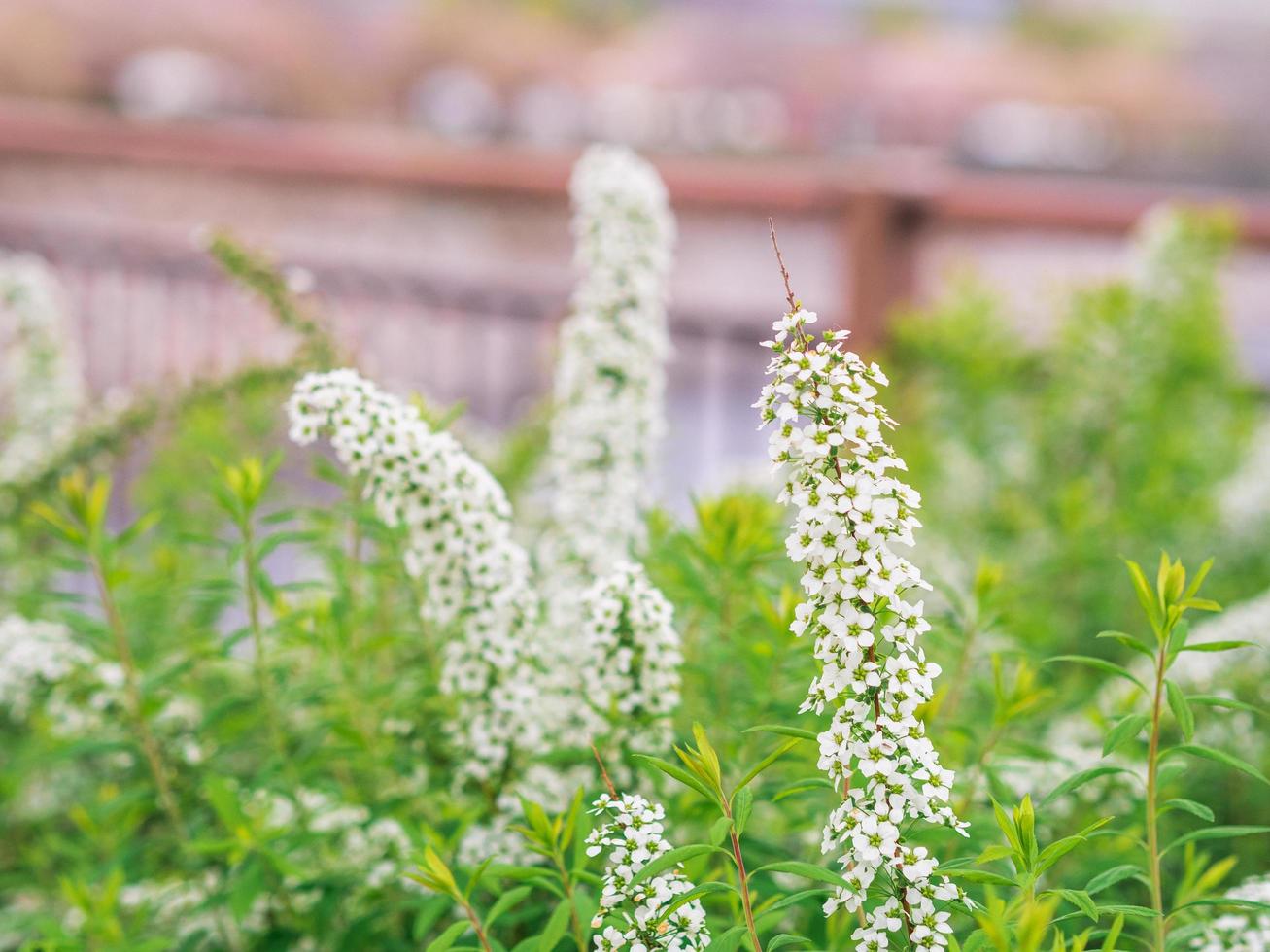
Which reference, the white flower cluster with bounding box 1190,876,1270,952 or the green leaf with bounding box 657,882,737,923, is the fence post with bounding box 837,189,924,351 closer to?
the white flower cluster with bounding box 1190,876,1270,952

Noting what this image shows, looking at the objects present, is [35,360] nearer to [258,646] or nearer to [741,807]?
[258,646]

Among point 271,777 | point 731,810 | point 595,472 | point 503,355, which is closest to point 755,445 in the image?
point 503,355

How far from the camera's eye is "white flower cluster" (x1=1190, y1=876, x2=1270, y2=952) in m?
1.72

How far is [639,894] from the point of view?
1456mm

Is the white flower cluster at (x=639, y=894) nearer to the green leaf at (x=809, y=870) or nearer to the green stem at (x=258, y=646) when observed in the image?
the green leaf at (x=809, y=870)

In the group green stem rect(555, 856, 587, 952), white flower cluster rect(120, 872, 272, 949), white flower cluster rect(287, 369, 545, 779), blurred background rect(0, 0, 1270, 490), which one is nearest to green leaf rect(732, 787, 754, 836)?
green stem rect(555, 856, 587, 952)

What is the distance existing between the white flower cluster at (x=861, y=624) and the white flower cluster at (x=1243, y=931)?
56 centimetres

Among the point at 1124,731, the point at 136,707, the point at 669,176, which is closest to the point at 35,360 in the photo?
the point at 136,707

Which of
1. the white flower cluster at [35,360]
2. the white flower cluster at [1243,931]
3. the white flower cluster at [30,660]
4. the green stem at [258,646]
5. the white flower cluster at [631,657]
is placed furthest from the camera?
A: the white flower cluster at [35,360]

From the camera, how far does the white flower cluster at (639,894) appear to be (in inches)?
56.2

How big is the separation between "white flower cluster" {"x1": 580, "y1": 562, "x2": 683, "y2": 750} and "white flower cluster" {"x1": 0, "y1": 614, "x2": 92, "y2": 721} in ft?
3.31

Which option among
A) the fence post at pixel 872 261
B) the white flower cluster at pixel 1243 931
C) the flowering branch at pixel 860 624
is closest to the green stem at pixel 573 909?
the flowering branch at pixel 860 624

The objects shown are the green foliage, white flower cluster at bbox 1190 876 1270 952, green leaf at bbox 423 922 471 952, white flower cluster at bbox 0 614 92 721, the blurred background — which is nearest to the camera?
green leaf at bbox 423 922 471 952

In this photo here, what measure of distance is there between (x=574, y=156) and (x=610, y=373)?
8361 mm
